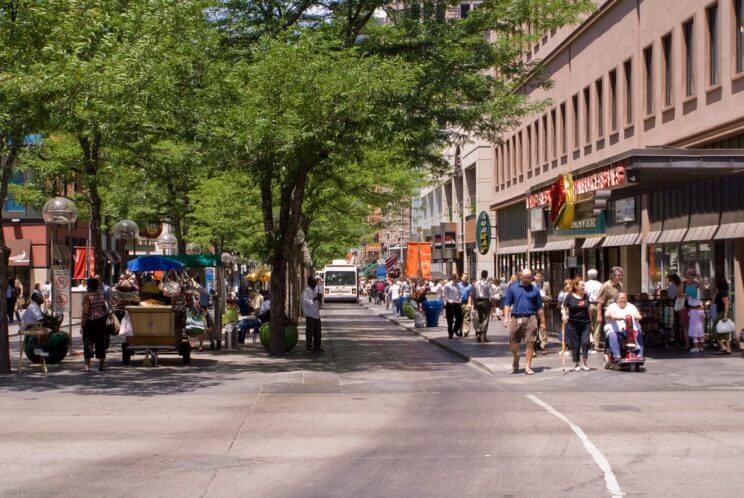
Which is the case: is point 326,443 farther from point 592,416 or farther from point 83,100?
point 83,100

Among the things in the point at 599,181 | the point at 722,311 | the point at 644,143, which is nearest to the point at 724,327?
the point at 722,311

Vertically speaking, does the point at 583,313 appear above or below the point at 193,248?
below

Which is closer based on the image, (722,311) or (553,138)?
(722,311)

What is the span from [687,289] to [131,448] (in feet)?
54.6

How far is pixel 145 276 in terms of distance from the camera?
49500mm

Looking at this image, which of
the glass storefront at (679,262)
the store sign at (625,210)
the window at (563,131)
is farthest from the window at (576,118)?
the glass storefront at (679,262)

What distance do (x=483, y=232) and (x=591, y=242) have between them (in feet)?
Result: 69.6

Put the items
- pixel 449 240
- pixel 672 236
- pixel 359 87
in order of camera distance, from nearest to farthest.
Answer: pixel 359 87, pixel 672 236, pixel 449 240

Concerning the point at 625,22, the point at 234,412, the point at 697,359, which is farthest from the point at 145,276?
the point at 234,412

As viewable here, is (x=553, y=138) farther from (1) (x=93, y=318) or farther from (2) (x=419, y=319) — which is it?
(1) (x=93, y=318)

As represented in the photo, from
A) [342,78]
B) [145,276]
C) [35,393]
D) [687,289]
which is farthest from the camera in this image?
[145,276]

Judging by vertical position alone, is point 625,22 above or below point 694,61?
above

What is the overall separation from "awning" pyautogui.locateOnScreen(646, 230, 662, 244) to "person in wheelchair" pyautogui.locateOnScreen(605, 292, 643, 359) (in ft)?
39.0

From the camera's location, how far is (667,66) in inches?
1272
